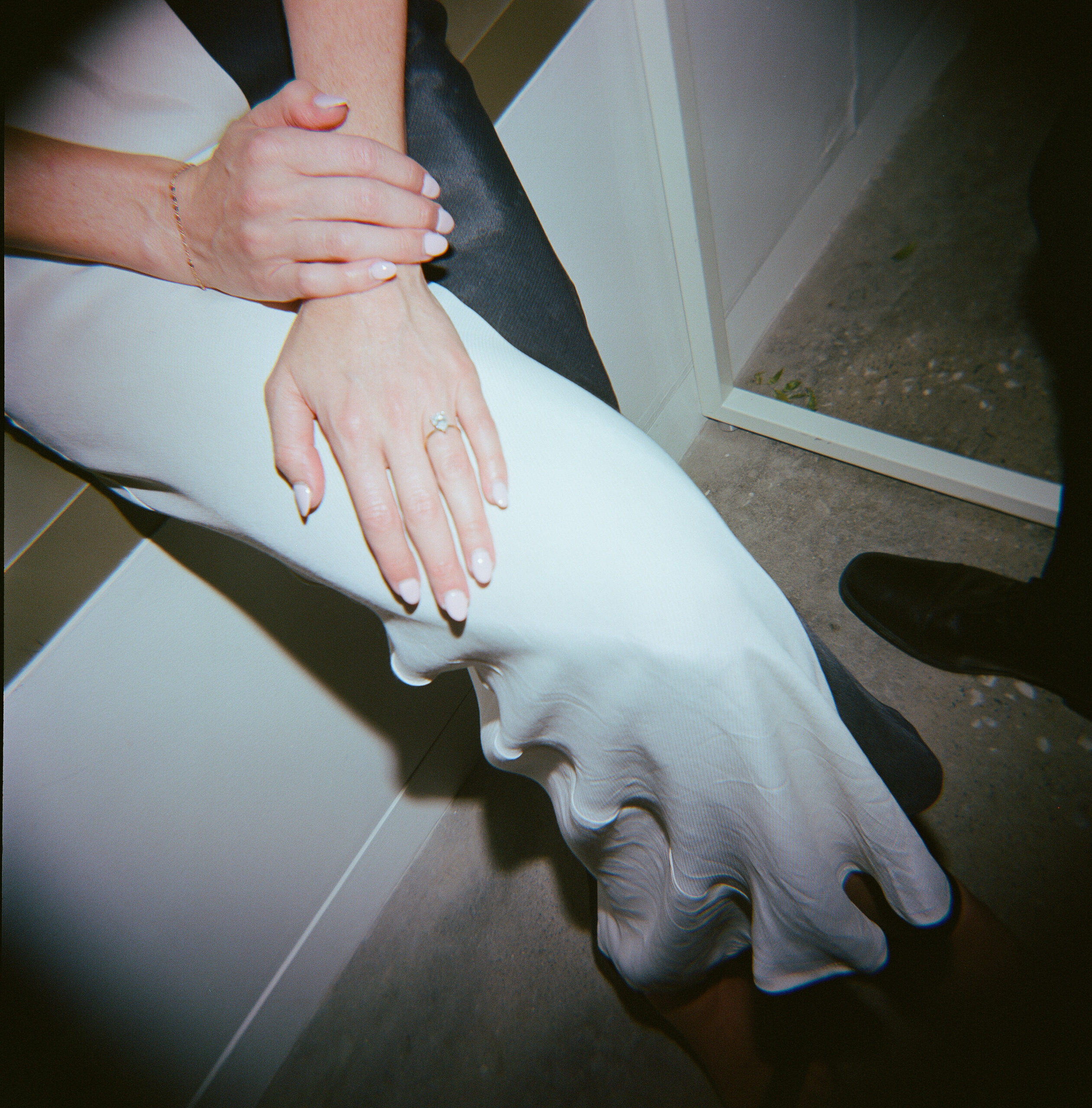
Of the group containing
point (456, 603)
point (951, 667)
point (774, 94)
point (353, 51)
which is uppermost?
point (774, 94)

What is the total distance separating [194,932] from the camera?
2.73 ft

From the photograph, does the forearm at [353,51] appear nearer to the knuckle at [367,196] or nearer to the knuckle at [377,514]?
the knuckle at [367,196]

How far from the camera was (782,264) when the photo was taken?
4.85 ft

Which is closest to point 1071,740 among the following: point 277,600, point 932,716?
point 932,716

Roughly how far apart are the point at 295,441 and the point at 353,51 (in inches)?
12.6

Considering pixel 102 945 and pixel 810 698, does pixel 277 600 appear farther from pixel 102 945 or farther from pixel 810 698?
pixel 810 698

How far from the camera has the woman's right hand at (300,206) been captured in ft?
1.62

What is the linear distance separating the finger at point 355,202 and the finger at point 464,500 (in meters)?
0.17

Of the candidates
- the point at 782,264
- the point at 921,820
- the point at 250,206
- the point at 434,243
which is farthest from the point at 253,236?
the point at 782,264

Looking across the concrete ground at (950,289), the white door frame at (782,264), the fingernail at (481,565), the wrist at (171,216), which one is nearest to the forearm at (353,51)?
the wrist at (171,216)

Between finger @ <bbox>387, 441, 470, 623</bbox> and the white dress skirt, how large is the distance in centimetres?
2

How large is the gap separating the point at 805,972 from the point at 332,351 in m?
0.67

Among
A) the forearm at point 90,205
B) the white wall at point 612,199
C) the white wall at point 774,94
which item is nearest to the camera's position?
the forearm at point 90,205

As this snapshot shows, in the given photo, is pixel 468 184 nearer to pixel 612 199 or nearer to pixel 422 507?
pixel 422 507
